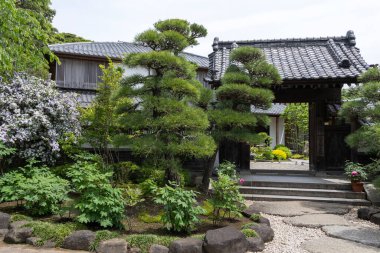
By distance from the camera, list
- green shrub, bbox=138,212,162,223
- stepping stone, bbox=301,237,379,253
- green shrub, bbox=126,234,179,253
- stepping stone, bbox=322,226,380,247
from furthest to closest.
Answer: green shrub, bbox=138,212,162,223 → stepping stone, bbox=322,226,380,247 → stepping stone, bbox=301,237,379,253 → green shrub, bbox=126,234,179,253

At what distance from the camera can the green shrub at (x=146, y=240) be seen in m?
4.61

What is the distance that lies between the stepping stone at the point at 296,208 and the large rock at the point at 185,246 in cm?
256

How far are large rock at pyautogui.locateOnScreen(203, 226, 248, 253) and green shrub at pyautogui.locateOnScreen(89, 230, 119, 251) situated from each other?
1446 millimetres

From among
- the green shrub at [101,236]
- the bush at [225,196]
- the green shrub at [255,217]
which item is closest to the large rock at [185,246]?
the green shrub at [101,236]

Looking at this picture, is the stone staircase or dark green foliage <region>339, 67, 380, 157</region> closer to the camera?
dark green foliage <region>339, 67, 380, 157</region>

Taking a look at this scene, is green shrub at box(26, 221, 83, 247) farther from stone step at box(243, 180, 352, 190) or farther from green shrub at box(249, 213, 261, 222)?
stone step at box(243, 180, 352, 190)

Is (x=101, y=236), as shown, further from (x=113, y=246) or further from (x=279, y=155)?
(x=279, y=155)

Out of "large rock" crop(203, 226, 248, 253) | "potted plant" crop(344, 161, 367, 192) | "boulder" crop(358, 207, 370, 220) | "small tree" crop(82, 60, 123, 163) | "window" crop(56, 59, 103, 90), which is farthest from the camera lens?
"window" crop(56, 59, 103, 90)

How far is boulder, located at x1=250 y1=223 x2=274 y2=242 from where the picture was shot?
17.4 feet

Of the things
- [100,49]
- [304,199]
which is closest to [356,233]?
[304,199]

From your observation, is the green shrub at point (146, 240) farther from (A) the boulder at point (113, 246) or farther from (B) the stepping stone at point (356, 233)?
(B) the stepping stone at point (356, 233)

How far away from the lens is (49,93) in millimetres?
8273

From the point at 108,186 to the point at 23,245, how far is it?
1.53 meters

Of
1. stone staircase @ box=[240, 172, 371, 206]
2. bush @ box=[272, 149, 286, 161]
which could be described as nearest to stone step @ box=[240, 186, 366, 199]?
stone staircase @ box=[240, 172, 371, 206]
